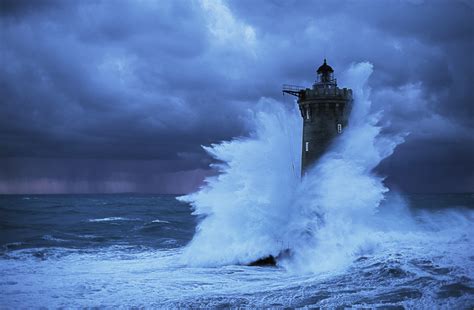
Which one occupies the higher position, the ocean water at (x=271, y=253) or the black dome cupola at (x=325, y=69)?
the black dome cupola at (x=325, y=69)

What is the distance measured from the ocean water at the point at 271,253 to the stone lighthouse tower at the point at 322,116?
0.45 m

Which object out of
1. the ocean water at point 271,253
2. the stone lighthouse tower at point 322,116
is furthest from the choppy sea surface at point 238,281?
the stone lighthouse tower at point 322,116

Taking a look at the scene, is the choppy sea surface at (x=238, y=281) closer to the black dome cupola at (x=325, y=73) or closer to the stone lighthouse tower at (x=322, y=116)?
the stone lighthouse tower at (x=322, y=116)

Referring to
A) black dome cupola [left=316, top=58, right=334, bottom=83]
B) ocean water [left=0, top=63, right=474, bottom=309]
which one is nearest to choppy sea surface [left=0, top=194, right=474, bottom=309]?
ocean water [left=0, top=63, right=474, bottom=309]

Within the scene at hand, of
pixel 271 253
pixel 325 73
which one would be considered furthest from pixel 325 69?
pixel 271 253

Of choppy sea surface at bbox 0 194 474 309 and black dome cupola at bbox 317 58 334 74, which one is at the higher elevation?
black dome cupola at bbox 317 58 334 74

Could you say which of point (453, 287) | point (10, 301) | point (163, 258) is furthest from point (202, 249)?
point (453, 287)

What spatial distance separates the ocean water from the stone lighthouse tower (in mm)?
454

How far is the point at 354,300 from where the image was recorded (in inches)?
356

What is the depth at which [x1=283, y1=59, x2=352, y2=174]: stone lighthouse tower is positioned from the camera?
18.1 meters

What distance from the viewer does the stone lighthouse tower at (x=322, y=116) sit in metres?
18.1

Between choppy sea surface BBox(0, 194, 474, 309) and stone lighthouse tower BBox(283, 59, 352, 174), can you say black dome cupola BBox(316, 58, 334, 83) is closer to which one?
stone lighthouse tower BBox(283, 59, 352, 174)

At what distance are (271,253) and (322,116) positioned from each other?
6568mm

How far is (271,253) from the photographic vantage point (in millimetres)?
15258
